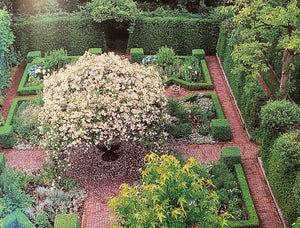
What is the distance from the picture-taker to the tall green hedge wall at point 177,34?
969 inches

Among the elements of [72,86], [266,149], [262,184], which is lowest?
[262,184]

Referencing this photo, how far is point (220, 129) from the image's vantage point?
1783 cm

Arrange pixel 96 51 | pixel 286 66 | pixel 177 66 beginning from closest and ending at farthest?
pixel 286 66 < pixel 177 66 < pixel 96 51

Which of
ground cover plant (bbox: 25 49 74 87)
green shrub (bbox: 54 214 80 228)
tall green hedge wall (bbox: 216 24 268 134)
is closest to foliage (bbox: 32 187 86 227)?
green shrub (bbox: 54 214 80 228)

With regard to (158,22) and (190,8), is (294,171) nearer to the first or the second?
(158,22)

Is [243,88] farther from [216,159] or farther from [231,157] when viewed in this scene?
[231,157]

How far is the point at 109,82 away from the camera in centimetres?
1542

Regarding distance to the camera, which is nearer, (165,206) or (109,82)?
(165,206)

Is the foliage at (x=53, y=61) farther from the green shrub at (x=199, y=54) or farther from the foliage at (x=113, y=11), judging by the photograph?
the green shrub at (x=199, y=54)

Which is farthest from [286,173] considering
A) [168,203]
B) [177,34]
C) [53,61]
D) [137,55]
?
[53,61]

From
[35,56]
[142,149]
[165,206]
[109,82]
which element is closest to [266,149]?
[142,149]

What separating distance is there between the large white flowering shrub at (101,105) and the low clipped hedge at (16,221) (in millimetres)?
2624

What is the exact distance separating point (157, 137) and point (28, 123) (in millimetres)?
6173

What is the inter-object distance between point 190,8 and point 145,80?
1462 cm
